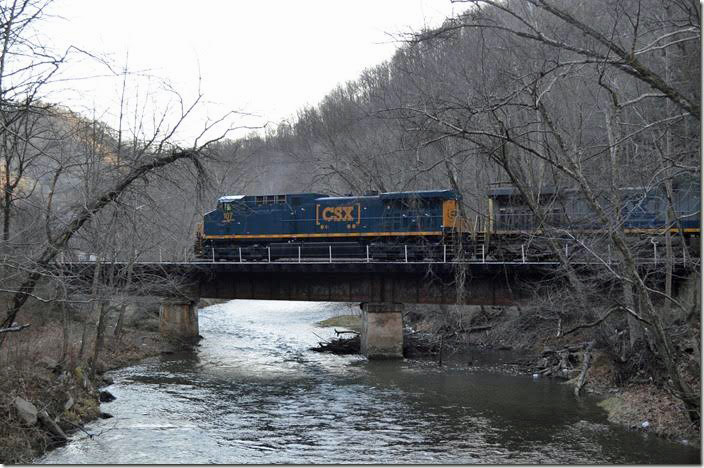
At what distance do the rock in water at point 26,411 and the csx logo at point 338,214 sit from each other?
1941 centimetres

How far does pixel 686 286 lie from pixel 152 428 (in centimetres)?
1670

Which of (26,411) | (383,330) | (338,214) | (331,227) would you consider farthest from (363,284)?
(26,411)

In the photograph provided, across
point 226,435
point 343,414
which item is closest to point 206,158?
point 226,435

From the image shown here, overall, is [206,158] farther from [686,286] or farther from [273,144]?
[273,144]

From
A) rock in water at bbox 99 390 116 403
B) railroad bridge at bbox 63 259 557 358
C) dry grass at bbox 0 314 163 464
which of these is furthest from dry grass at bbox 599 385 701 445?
rock in water at bbox 99 390 116 403

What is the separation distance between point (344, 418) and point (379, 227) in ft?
50.1

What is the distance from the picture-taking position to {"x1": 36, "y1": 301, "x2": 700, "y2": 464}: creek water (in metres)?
12.1

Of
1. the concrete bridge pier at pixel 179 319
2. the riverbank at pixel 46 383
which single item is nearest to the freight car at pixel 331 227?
the concrete bridge pier at pixel 179 319

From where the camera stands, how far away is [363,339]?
26.6m

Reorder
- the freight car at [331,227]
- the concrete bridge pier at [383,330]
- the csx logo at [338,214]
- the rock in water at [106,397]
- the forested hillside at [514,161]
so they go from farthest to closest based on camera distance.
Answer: the csx logo at [338,214] → the freight car at [331,227] → the concrete bridge pier at [383,330] → the rock in water at [106,397] → the forested hillside at [514,161]

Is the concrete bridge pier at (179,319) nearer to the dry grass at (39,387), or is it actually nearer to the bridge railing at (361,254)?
the bridge railing at (361,254)

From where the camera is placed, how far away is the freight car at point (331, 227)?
93.9ft

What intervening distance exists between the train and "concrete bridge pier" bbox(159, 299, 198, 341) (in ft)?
10.4

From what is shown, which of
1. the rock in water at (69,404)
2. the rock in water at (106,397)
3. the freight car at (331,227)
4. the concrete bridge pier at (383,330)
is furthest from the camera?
the freight car at (331,227)
